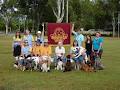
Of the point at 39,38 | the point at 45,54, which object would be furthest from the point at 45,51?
the point at 39,38

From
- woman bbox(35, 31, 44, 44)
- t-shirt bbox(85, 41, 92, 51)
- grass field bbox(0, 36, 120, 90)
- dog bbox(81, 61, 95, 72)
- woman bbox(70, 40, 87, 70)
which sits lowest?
grass field bbox(0, 36, 120, 90)

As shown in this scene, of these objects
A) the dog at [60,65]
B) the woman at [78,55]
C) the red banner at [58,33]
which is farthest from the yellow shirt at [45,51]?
the red banner at [58,33]

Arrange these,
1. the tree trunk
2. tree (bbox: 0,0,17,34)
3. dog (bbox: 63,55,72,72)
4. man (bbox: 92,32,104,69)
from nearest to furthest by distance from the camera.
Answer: dog (bbox: 63,55,72,72) → man (bbox: 92,32,104,69) → the tree trunk → tree (bbox: 0,0,17,34)

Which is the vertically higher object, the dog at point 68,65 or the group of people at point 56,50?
the group of people at point 56,50

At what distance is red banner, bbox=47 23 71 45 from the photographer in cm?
2284

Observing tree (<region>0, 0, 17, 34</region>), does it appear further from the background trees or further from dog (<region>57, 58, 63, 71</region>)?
dog (<region>57, 58, 63, 71</region>)

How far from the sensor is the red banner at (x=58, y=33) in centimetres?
2284

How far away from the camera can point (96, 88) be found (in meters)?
14.2

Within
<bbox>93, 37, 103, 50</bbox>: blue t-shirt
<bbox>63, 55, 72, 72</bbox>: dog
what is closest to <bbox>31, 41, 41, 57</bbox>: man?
<bbox>63, 55, 72, 72</bbox>: dog

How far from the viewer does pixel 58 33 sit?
899 inches

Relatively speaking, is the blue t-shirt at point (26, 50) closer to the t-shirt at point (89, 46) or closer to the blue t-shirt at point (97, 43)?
the t-shirt at point (89, 46)

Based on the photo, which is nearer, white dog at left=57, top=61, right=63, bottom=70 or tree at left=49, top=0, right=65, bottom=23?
white dog at left=57, top=61, right=63, bottom=70

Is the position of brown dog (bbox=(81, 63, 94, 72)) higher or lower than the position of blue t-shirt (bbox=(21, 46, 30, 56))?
lower

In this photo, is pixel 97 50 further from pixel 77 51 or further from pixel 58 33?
pixel 58 33
